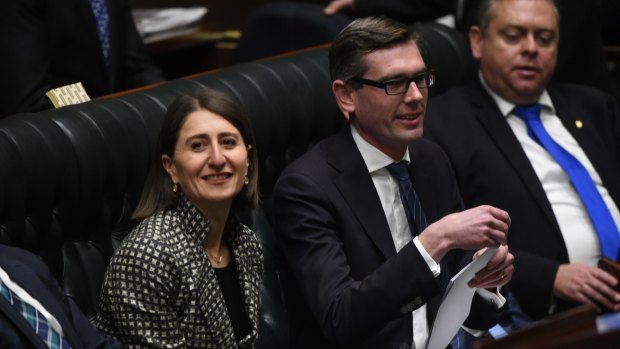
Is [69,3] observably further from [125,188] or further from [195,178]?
[195,178]

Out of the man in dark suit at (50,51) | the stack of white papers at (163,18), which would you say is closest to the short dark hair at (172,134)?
the man in dark suit at (50,51)

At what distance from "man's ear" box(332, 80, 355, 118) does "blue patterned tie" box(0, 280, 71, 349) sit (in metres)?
0.71

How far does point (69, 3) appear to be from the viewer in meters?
2.38

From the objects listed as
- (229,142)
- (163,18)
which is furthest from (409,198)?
(163,18)

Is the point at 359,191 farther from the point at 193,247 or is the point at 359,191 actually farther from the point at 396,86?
the point at 193,247

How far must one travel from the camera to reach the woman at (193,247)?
1.61 m

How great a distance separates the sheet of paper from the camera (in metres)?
1.70

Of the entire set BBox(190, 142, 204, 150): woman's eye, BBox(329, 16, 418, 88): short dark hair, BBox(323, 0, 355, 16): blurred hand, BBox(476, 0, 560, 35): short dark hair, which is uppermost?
BBox(329, 16, 418, 88): short dark hair

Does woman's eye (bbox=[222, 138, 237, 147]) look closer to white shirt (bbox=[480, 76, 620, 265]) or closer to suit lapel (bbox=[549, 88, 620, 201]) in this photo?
white shirt (bbox=[480, 76, 620, 265])

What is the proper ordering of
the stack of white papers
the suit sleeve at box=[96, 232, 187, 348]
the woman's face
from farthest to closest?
the stack of white papers
the woman's face
the suit sleeve at box=[96, 232, 187, 348]

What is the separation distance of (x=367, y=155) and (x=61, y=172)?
54 centimetres

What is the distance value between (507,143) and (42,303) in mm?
1248

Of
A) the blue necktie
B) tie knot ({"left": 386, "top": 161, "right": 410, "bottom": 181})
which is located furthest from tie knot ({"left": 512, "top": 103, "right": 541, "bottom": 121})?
tie knot ({"left": 386, "top": 161, "right": 410, "bottom": 181})

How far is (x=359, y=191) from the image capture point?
1.90 metres
